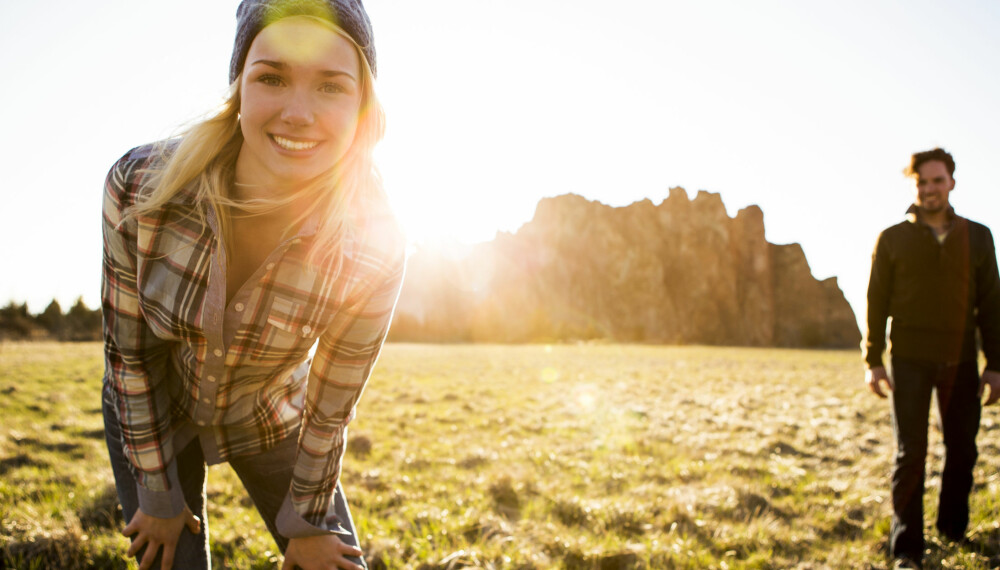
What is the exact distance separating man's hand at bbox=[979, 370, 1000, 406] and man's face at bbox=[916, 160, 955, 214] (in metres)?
1.21

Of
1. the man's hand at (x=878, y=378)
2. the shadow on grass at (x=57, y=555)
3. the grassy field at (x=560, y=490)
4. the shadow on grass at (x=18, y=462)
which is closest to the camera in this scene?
the shadow on grass at (x=57, y=555)

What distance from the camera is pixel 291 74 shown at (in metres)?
1.70

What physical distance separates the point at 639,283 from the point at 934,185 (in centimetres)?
9211

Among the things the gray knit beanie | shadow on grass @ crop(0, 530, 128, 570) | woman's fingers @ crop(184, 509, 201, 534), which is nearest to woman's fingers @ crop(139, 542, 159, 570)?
woman's fingers @ crop(184, 509, 201, 534)

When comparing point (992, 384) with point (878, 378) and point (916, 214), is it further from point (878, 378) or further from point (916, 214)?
point (916, 214)

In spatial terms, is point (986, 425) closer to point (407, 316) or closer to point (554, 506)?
point (554, 506)

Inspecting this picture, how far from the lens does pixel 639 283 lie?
92.9 m

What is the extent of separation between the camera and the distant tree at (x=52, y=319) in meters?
52.5

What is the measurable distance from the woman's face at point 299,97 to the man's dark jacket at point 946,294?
13.1 feet

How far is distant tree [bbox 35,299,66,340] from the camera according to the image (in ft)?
172

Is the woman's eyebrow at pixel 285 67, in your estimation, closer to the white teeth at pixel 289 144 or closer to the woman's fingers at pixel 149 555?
the white teeth at pixel 289 144

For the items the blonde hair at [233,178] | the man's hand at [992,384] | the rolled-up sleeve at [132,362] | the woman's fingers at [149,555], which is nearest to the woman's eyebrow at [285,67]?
the blonde hair at [233,178]

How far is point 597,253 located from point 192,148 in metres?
95.4

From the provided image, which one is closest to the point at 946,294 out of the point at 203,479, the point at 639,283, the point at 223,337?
the point at 223,337
